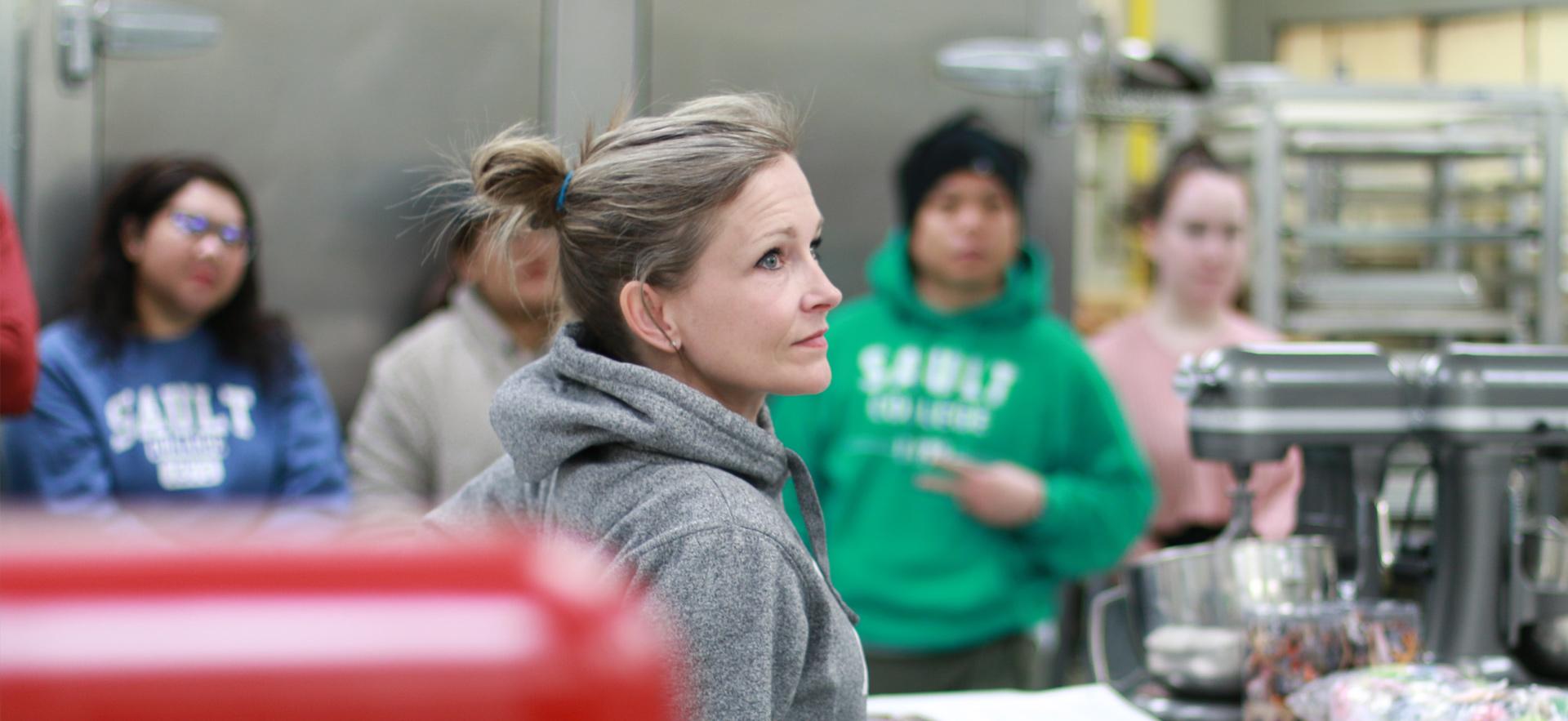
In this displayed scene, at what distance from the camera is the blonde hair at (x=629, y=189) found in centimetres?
99

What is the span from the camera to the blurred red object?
0.61 feet

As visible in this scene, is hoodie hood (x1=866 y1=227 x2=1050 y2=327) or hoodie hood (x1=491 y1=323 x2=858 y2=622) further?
hoodie hood (x1=866 y1=227 x2=1050 y2=327)

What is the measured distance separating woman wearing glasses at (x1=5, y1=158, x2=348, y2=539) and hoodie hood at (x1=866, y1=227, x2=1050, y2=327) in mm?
815

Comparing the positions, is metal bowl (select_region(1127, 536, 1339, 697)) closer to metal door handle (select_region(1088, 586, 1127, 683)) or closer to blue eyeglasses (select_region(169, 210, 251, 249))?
metal door handle (select_region(1088, 586, 1127, 683))

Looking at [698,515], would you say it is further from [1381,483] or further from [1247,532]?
[1381,483]

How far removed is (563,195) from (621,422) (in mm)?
195

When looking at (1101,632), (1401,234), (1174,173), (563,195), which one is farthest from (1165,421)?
(563,195)

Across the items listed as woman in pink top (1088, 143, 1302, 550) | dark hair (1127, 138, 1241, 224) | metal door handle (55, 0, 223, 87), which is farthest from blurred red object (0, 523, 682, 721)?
dark hair (1127, 138, 1241, 224)

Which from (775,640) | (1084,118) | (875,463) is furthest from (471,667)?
(1084,118)

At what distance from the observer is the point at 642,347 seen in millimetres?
1046

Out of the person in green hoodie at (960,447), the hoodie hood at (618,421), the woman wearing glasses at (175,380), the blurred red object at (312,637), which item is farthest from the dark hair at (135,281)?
the blurred red object at (312,637)

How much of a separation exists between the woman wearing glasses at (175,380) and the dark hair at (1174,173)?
141 centimetres

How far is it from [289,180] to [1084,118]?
8.65 ft

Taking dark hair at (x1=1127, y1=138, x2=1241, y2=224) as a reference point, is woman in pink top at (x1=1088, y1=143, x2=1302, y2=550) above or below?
below
